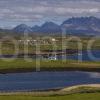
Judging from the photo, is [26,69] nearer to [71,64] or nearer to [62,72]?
[62,72]

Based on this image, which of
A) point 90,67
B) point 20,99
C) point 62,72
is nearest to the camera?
point 20,99

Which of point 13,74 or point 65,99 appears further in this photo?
point 13,74

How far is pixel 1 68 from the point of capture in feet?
446

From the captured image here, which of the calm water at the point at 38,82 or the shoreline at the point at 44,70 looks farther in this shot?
the shoreline at the point at 44,70

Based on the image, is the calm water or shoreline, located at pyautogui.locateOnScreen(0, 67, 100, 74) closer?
the calm water

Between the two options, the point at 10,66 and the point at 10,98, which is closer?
the point at 10,98

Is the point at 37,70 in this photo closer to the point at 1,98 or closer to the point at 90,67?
the point at 90,67

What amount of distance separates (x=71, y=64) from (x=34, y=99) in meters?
109

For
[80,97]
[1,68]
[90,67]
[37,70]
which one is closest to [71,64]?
[90,67]

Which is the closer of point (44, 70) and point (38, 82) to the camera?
point (38, 82)

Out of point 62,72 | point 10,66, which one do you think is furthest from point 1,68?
point 62,72

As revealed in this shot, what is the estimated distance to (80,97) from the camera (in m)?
47.2

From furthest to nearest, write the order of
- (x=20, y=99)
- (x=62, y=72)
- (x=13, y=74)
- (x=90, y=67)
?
1. (x=90, y=67)
2. (x=62, y=72)
3. (x=13, y=74)
4. (x=20, y=99)

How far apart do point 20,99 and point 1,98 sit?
2.74 m
